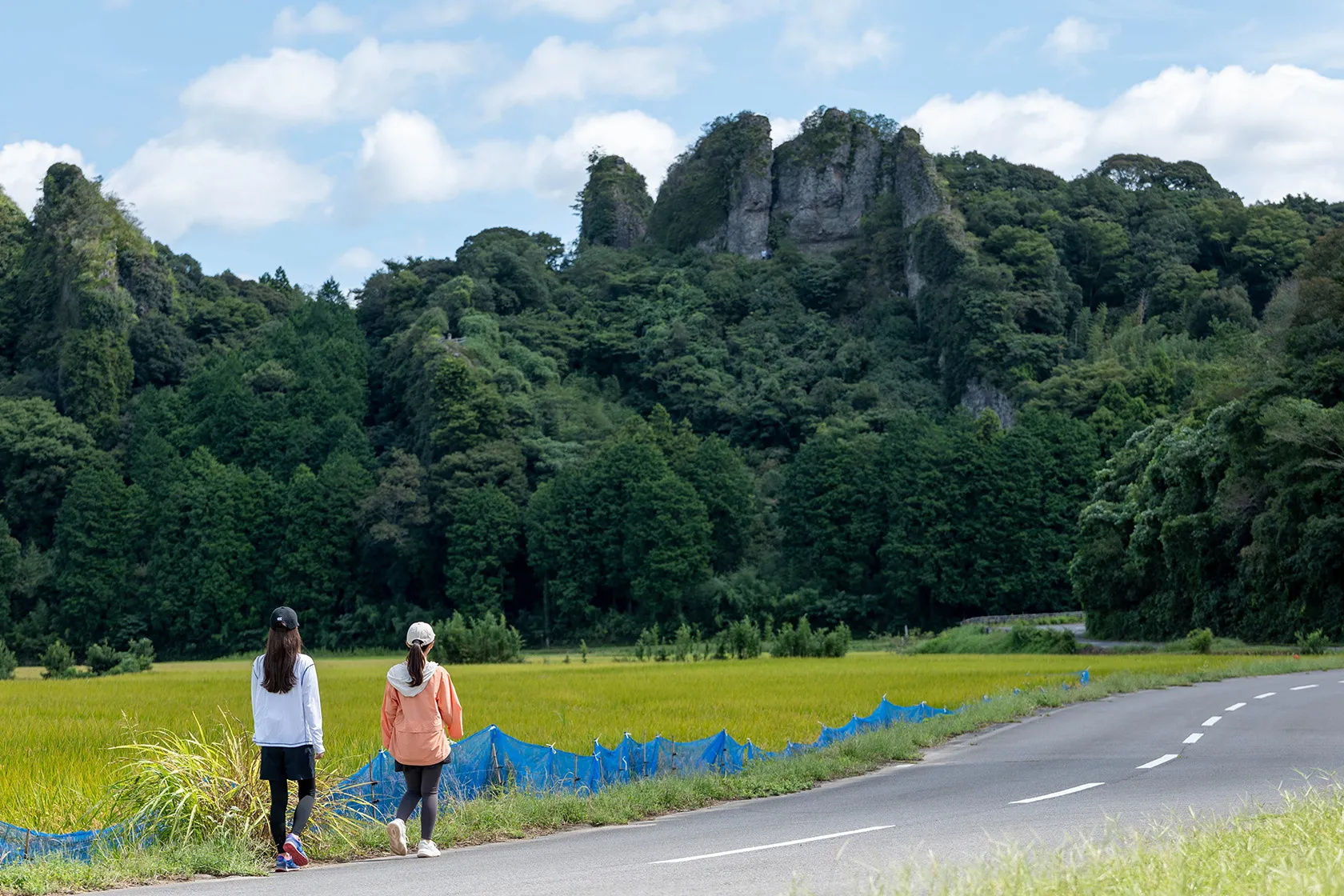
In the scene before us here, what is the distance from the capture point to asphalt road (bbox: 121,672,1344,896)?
7.24 m

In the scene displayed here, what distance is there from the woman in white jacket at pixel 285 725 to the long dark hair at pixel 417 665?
0.61m

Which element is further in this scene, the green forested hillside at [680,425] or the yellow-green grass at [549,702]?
the green forested hillside at [680,425]

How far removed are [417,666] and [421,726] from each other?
1.31ft

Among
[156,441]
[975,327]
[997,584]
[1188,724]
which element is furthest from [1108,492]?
[156,441]

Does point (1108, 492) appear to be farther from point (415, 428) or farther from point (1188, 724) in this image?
point (415, 428)

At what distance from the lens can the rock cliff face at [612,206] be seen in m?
120

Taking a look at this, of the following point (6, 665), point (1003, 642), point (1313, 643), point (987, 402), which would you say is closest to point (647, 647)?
point (1003, 642)

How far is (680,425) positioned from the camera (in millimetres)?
80125

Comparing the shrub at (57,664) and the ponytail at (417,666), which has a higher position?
the ponytail at (417,666)

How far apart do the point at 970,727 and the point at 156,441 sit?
70920 mm

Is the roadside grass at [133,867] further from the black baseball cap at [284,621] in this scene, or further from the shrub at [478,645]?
the shrub at [478,645]

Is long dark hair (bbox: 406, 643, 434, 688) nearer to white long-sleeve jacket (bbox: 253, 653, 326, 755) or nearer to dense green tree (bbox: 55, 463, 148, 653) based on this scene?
white long-sleeve jacket (bbox: 253, 653, 326, 755)

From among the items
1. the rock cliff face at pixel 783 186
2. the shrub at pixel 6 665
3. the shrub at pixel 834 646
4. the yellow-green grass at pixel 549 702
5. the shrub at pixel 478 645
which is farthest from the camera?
the rock cliff face at pixel 783 186

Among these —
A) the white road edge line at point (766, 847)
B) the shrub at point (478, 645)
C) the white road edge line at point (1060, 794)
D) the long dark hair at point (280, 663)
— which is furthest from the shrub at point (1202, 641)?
the long dark hair at point (280, 663)
